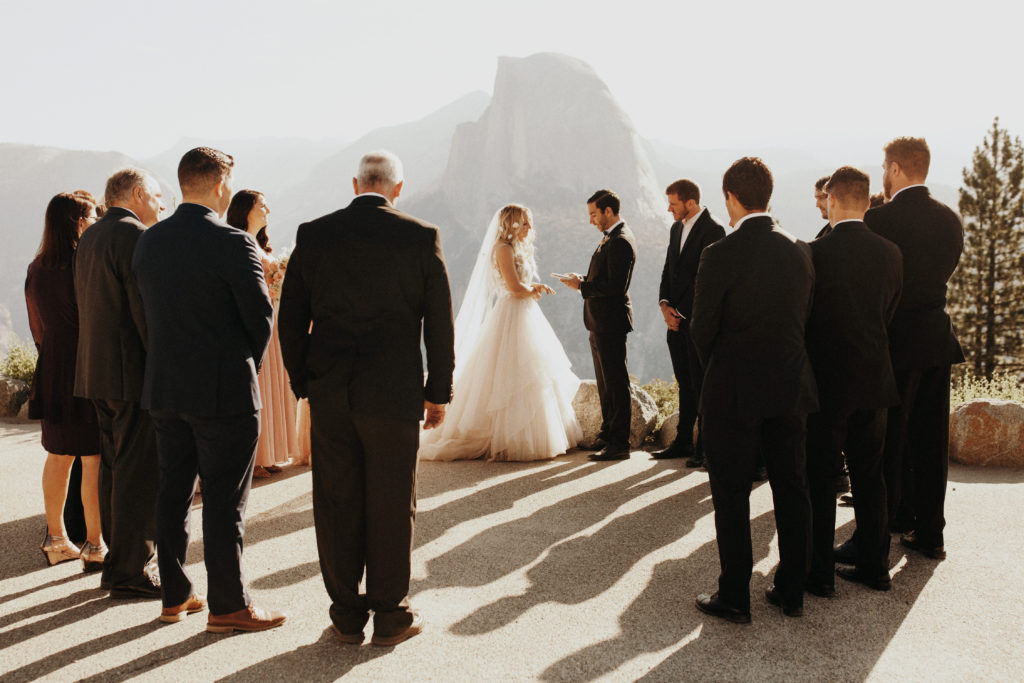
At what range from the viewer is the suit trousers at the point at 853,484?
381 cm

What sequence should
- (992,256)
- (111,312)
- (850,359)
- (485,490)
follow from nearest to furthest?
(850,359)
(111,312)
(485,490)
(992,256)

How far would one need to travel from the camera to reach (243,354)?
3.36m

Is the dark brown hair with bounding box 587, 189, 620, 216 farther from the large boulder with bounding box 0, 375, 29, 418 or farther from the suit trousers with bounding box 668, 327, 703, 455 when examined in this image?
the large boulder with bounding box 0, 375, 29, 418

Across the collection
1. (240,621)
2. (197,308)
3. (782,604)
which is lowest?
(782,604)

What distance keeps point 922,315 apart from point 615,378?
3218 mm

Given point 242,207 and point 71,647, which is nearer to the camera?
point 71,647

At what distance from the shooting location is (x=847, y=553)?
4.35 metres

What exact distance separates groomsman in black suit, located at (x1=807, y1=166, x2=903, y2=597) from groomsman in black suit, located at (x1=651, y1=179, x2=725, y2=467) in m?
2.52

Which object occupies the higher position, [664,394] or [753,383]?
[753,383]

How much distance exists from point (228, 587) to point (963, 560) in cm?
429

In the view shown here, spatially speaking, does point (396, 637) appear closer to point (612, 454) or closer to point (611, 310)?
point (612, 454)

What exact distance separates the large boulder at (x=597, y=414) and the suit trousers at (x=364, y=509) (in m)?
4.56

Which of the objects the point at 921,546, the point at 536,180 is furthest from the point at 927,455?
the point at 536,180

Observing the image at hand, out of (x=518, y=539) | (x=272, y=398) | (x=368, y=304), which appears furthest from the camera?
(x=272, y=398)
